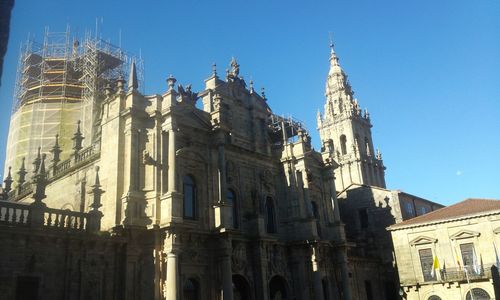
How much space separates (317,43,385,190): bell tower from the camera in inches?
2013

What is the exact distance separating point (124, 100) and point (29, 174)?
41.4ft

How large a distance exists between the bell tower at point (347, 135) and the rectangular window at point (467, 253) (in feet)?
62.1

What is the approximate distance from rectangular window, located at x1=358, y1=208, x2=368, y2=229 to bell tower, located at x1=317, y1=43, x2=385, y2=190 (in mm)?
10999

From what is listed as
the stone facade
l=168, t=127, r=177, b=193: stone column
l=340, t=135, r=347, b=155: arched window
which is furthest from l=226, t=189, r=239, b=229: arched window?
l=340, t=135, r=347, b=155: arched window

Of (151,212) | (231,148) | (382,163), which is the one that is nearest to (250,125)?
(231,148)

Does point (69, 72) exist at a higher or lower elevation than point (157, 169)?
higher

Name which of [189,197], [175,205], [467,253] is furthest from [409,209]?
[175,205]

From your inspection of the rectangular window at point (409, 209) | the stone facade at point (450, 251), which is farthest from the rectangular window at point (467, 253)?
the rectangular window at point (409, 209)

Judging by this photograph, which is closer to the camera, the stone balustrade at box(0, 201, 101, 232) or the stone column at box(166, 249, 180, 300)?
the stone balustrade at box(0, 201, 101, 232)

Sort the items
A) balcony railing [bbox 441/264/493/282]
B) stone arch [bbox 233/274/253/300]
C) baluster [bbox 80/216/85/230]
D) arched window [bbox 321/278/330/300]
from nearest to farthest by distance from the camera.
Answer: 1. baluster [bbox 80/216/85/230]
2. stone arch [bbox 233/274/253/300]
3. arched window [bbox 321/278/330/300]
4. balcony railing [bbox 441/264/493/282]

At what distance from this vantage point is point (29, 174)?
3036 cm

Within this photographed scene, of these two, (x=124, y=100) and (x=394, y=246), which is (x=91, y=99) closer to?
(x=124, y=100)

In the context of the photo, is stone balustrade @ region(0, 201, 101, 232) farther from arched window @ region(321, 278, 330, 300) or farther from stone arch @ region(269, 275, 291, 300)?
arched window @ region(321, 278, 330, 300)

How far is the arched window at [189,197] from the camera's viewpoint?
22.3m
